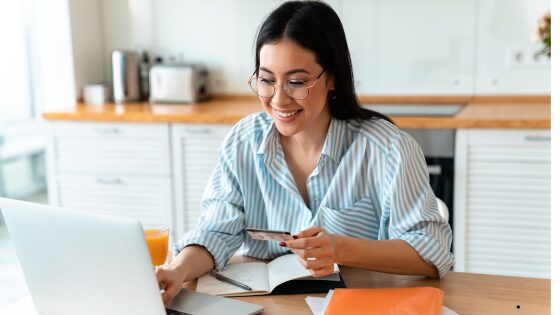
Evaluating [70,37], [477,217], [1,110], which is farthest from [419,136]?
[1,110]

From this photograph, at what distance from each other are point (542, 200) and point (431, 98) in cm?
78

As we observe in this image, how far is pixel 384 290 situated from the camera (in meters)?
1.26

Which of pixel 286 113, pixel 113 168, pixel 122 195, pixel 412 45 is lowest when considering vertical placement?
pixel 122 195

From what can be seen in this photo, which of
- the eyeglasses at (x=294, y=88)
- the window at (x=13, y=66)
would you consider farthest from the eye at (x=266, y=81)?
the window at (x=13, y=66)

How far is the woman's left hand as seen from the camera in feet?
4.09

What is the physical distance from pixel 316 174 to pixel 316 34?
33 centimetres

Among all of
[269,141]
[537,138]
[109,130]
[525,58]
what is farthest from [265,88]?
[525,58]

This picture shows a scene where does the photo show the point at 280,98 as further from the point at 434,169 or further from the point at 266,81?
the point at 434,169

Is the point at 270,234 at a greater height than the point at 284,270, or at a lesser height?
greater

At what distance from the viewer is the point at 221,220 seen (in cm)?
158

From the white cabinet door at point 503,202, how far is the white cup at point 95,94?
1837 millimetres

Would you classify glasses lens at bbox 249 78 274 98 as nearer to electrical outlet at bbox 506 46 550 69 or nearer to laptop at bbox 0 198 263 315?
laptop at bbox 0 198 263 315

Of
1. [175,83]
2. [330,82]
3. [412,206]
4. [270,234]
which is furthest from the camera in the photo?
[175,83]

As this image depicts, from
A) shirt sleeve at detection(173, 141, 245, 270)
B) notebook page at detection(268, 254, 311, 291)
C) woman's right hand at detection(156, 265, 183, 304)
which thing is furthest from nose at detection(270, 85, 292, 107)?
woman's right hand at detection(156, 265, 183, 304)
